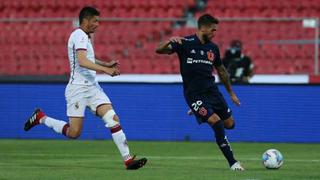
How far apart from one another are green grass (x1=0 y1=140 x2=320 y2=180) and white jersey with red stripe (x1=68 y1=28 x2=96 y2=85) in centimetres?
120

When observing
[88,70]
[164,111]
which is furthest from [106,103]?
[164,111]

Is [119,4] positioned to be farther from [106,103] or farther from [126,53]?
[106,103]

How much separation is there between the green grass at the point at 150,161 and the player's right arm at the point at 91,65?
1282 millimetres

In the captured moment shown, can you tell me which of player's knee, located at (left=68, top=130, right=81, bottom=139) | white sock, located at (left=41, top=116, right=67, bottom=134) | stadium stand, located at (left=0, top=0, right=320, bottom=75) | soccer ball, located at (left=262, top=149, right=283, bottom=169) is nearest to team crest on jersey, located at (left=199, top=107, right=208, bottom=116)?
soccer ball, located at (left=262, top=149, right=283, bottom=169)

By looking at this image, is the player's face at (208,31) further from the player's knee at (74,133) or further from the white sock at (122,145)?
the player's knee at (74,133)

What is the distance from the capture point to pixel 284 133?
18672mm

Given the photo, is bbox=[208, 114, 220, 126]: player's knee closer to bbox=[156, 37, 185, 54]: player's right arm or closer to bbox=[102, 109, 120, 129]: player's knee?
bbox=[156, 37, 185, 54]: player's right arm

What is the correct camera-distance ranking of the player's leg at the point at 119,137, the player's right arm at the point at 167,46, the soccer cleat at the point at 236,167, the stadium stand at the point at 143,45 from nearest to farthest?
the soccer cleat at the point at 236,167
the player's leg at the point at 119,137
the player's right arm at the point at 167,46
the stadium stand at the point at 143,45

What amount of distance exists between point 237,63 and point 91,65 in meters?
9.20

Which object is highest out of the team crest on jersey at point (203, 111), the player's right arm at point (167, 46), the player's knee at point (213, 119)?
the player's right arm at point (167, 46)

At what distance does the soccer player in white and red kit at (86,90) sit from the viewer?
1200 cm

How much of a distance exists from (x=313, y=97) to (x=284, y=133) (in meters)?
0.96

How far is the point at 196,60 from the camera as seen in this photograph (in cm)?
1266

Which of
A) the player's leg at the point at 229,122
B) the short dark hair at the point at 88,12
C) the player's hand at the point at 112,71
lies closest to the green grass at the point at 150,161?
the player's leg at the point at 229,122
